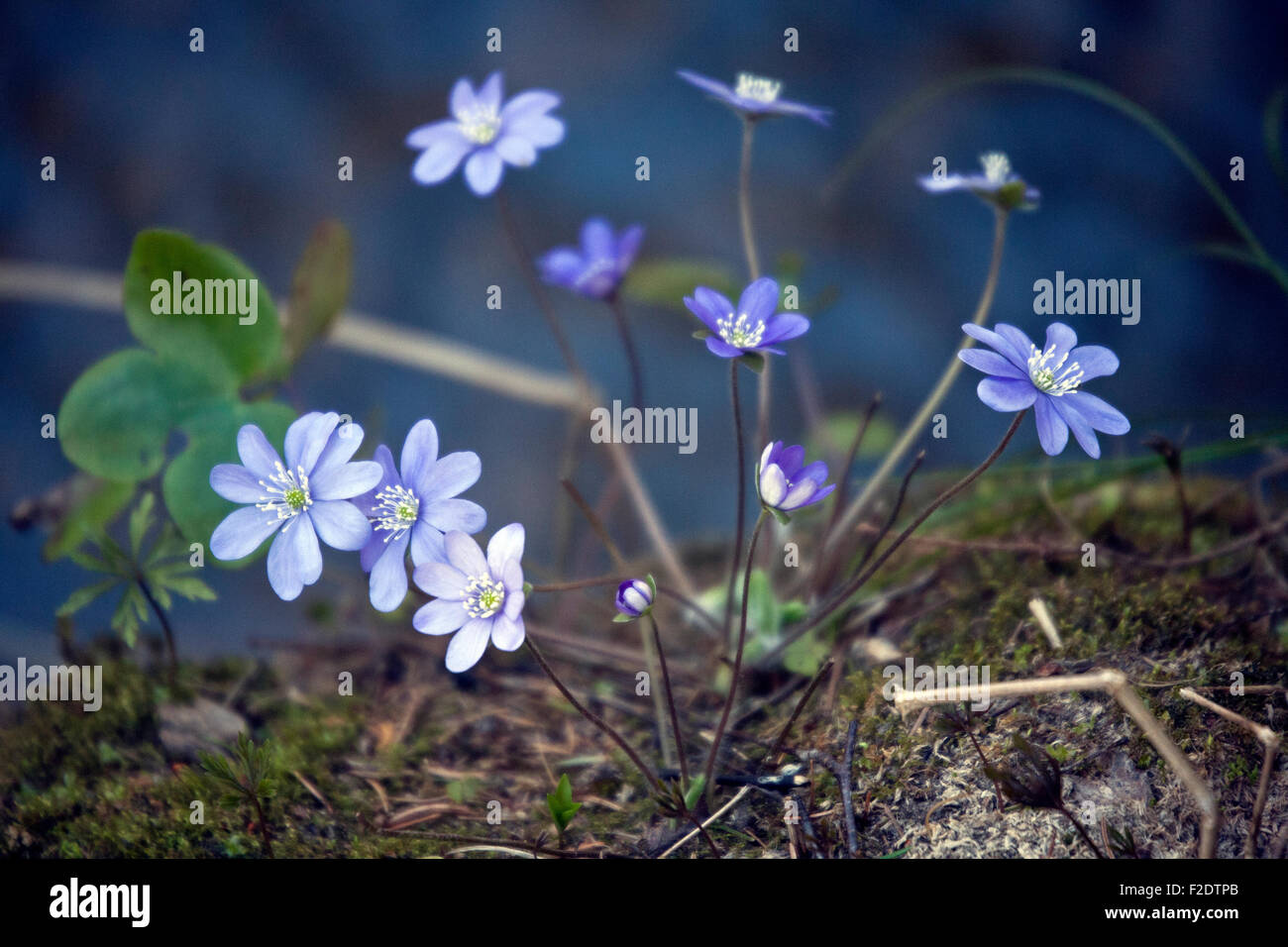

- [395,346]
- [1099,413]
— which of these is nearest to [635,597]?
[1099,413]

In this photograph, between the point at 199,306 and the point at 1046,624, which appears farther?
the point at 199,306

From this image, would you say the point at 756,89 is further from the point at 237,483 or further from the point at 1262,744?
the point at 1262,744

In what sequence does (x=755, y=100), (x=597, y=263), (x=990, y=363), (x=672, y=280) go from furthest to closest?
(x=672, y=280) < (x=597, y=263) < (x=755, y=100) < (x=990, y=363)

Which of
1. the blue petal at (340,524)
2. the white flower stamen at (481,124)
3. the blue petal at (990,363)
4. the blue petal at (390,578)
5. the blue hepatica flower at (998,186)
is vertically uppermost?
the white flower stamen at (481,124)

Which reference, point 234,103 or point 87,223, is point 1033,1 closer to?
point 234,103

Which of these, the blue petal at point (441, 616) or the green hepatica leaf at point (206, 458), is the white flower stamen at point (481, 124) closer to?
the green hepatica leaf at point (206, 458)

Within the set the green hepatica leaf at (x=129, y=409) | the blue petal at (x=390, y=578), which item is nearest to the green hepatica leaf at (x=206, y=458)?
the green hepatica leaf at (x=129, y=409)
